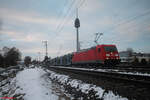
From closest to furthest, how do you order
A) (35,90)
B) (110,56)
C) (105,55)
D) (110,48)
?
(35,90), (105,55), (110,56), (110,48)

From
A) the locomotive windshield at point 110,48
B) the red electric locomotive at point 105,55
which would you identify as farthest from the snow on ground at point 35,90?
the locomotive windshield at point 110,48

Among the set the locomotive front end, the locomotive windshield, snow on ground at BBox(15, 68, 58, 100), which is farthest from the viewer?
the locomotive windshield

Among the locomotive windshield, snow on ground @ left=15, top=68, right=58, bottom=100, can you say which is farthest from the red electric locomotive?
snow on ground @ left=15, top=68, right=58, bottom=100

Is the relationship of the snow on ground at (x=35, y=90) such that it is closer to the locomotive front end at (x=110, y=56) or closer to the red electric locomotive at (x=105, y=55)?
the red electric locomotive at (x=105, y=55)

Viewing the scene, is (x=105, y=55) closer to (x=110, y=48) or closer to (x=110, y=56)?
(x=110, y=56)

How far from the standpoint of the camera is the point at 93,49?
21.0m

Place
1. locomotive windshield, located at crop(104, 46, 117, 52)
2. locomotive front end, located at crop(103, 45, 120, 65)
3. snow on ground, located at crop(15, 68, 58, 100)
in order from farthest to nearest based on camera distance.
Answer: locomotive windshield, located at crop(104, 46, 117, 52) → locomotive front end, located at crop(103, 45, 120, 65) → snow on ground, located at crop(15, 68, 58, 100)

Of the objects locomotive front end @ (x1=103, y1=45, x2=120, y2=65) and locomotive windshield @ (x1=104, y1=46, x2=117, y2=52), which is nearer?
locomotive front end @ (x1=103, y1=45, x2=120, y2=65)

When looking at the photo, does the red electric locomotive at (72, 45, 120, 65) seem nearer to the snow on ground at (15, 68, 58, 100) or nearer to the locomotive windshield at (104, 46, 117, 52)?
the locomotive windshield at (104, 46, 117, 52)

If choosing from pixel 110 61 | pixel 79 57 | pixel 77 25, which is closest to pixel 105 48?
pixel 110 61

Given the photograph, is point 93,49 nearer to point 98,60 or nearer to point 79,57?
point 98,60

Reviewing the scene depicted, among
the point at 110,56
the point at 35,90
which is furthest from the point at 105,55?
the point at 35,90

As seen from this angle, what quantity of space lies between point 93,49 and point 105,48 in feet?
9.02

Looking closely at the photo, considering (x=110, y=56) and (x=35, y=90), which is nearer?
(x=35, y=90)
